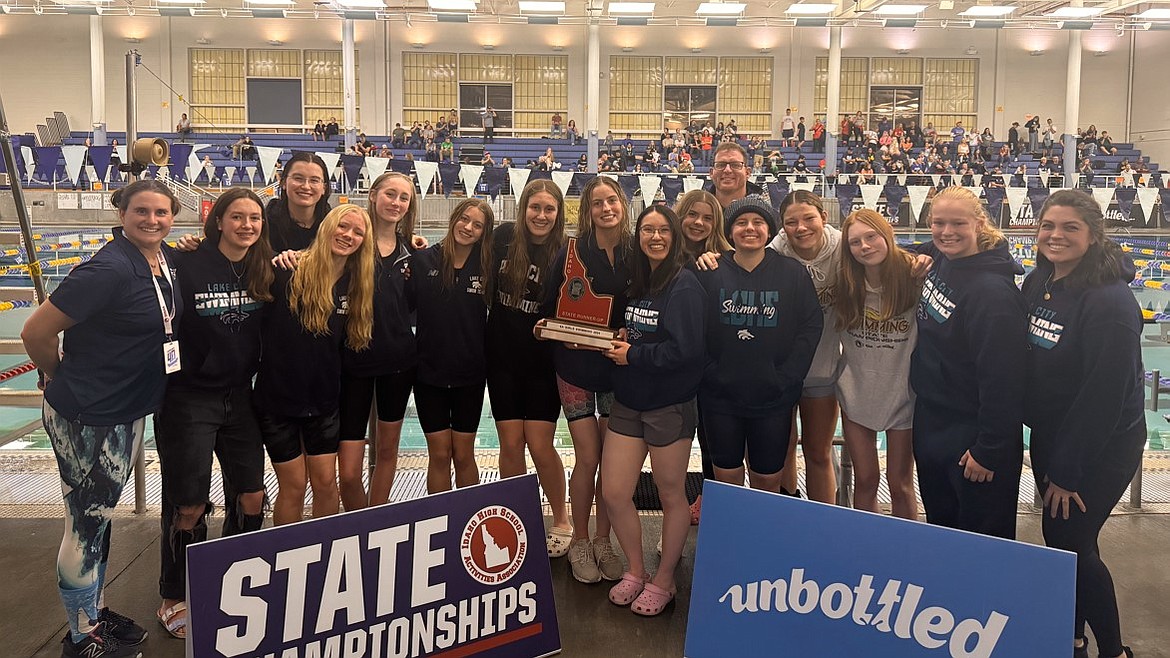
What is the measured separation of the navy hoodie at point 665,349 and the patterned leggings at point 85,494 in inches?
59.3

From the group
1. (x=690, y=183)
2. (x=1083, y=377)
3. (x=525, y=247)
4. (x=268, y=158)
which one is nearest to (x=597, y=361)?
(x=525, y=247)

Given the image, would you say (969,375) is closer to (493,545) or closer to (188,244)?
(493,545)

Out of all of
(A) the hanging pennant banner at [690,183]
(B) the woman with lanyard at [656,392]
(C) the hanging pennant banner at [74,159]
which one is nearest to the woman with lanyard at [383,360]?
(B) the woman with lanyard at [656,392]

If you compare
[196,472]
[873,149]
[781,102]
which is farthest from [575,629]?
[781,102]

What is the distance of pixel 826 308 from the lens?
2.90 meters

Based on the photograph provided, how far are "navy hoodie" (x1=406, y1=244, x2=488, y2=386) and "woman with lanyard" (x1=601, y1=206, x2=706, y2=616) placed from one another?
1.76 feet

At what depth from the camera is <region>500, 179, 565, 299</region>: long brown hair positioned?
9.43 feet

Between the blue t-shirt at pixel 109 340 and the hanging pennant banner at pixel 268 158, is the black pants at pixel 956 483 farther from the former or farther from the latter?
the hanging pennant banner at pixel 268 158

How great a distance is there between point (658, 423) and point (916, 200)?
11192 mm

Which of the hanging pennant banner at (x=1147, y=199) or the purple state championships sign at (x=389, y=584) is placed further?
the hanging pennant banner at (x=1147, y=199)

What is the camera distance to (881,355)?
2.76 meters

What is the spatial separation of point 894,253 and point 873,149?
2016 centimetres

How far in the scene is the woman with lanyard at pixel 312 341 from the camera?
2.60 metres

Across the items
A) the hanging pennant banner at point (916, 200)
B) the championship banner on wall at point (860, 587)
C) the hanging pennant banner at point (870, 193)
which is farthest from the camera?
the hanging pennant banner at point (870, 193)
